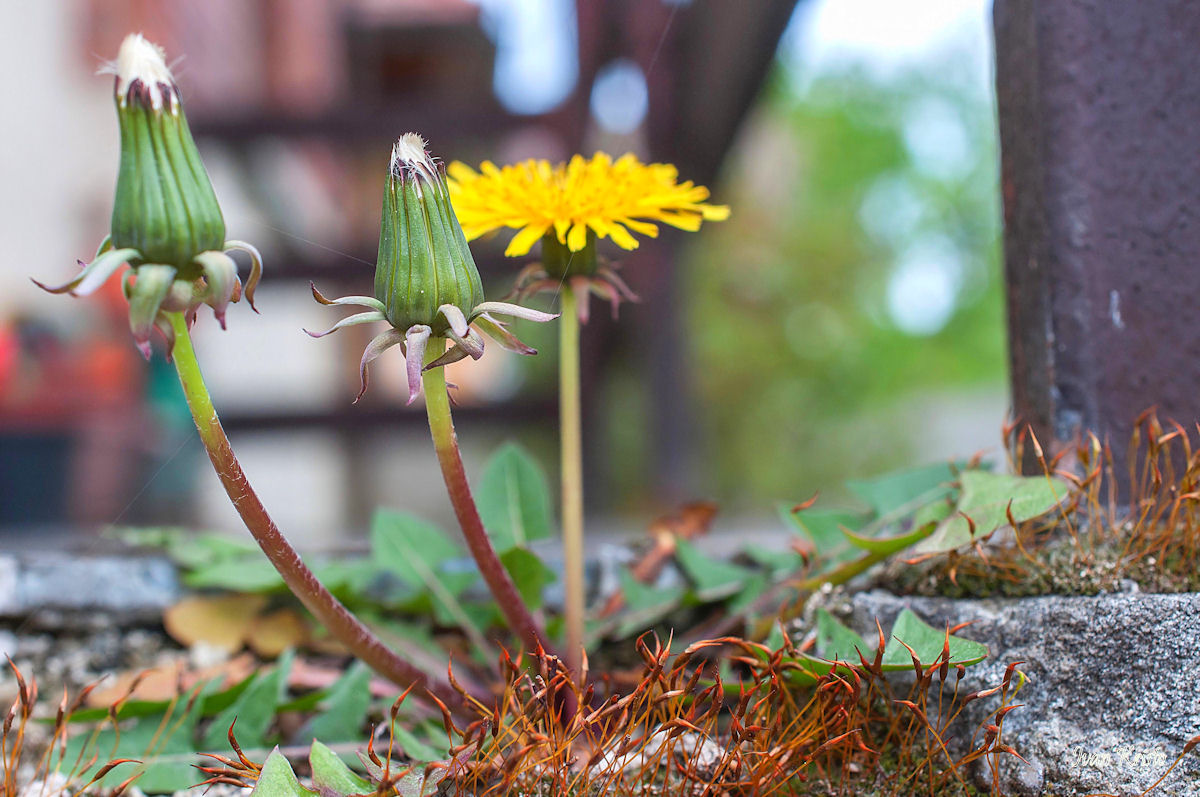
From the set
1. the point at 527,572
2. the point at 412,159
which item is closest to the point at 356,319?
the point at 412,159

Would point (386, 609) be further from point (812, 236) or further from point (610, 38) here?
point (812, 236)

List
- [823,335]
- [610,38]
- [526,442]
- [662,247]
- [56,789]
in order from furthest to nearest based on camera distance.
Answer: [823,335] < [526,442] < [662,247] < [610,38] < [56,789]

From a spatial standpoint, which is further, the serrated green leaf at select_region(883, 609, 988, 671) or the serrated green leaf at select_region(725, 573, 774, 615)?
the serrated green leaf at select_region(725, 573, 774, 615)

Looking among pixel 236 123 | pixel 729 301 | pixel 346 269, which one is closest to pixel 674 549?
pixel 346 269

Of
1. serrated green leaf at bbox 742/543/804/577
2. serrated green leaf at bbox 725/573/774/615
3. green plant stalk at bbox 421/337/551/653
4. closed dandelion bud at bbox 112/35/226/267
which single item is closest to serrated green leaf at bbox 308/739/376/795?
green plant stalk at bbox 421/337/551/653

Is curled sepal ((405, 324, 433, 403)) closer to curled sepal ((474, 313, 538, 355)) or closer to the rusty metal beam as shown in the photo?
curled sepal ((474, 313, 538, 355))

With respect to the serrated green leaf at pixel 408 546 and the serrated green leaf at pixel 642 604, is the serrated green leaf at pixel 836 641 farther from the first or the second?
the serrated green leaf at pixel 408 546

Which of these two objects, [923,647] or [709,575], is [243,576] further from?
[923,647]

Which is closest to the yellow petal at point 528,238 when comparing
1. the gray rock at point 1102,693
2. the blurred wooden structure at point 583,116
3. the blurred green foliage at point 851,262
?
the gray rock at point 1102,693
